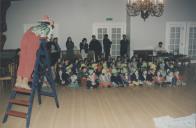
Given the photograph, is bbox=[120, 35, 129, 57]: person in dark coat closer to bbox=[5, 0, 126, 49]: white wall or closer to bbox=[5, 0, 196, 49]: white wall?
bbox=[5, 0, 196, 49]: white wall

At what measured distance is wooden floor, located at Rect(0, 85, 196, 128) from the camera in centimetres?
657

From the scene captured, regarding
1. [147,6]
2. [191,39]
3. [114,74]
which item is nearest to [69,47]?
[114,74]

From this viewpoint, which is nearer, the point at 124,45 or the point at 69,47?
the point at 69,47

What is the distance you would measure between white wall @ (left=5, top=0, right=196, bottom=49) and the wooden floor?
4.96 metres

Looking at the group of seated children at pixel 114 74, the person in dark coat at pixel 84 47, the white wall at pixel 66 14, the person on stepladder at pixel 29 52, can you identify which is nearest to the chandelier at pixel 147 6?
the group of seated children at pixel 114 74

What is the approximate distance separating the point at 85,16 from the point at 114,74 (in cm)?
551

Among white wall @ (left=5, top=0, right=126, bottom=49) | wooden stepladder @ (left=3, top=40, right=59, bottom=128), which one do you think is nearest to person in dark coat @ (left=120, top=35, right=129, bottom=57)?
white wall @ (left=5, top=0, right=126, bottom=49)

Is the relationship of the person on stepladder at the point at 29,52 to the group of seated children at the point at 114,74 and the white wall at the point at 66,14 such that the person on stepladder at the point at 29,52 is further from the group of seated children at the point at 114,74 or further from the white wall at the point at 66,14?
the white wall at the point at 66,14

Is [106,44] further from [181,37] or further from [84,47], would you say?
[181,37]

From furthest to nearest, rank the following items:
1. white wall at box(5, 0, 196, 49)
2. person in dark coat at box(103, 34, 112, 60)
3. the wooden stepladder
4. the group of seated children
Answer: white wall at box(5, 0, 196, 49) < person in dark coat at box(103, 34, 112, 60) < the group of seated children < the wooden stepladder

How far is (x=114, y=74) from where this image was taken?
946cm

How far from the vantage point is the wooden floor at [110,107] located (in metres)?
6.57

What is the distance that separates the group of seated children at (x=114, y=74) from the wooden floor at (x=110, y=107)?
303 millimetres

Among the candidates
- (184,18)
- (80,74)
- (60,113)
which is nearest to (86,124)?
(60,113)
